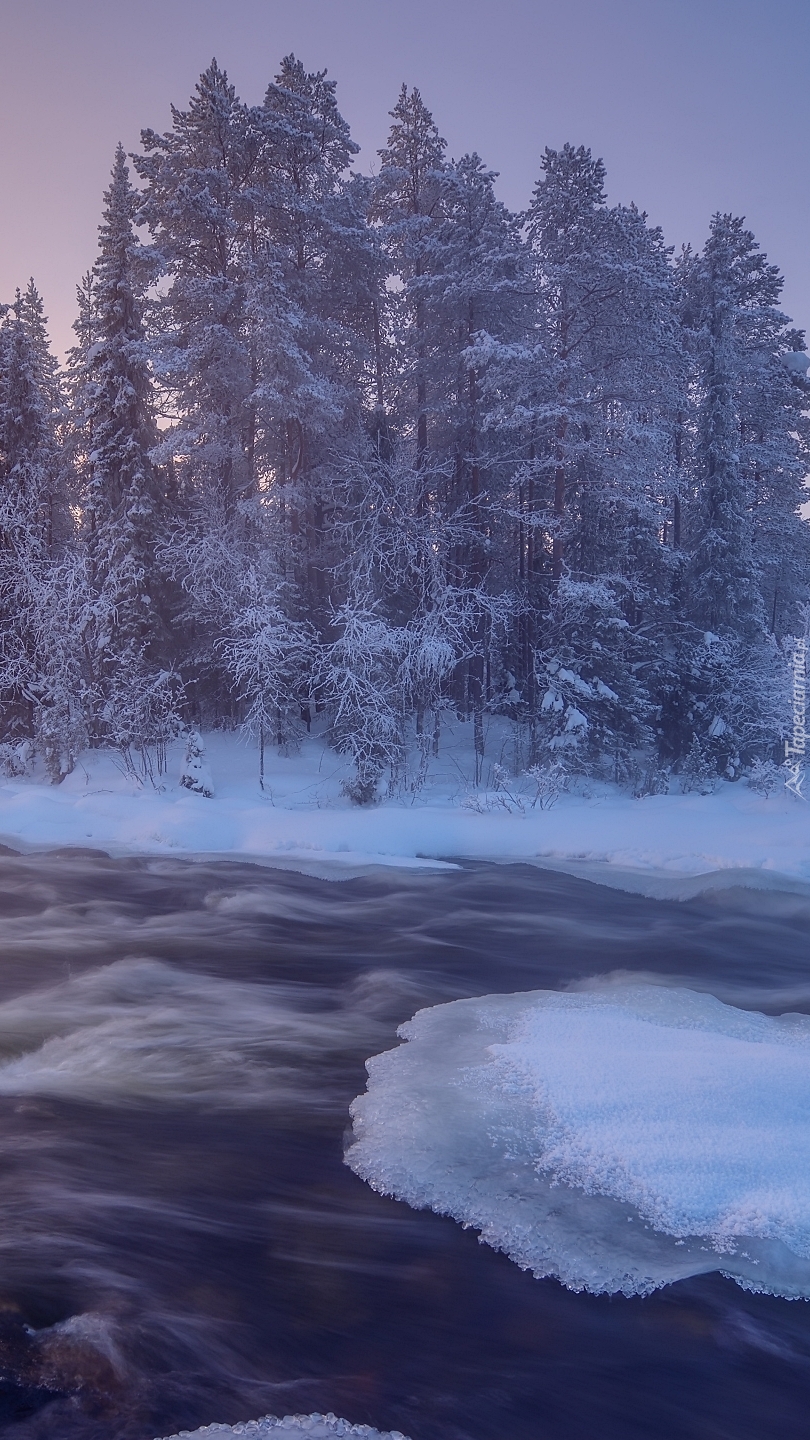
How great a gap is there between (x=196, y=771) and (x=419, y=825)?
18.1ft

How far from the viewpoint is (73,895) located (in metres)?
12.3

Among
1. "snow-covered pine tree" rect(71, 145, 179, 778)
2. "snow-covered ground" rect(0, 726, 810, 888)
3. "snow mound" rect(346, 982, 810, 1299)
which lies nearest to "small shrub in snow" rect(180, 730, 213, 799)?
"snow-covered ground" rect(0, 726, 810, 888)

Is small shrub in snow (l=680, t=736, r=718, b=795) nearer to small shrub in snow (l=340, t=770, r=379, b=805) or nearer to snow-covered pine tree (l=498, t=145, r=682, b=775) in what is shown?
snow-covered pine tree (l=498, t=145, r=682, b=775)

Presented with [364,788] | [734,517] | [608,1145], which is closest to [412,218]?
[734,517]

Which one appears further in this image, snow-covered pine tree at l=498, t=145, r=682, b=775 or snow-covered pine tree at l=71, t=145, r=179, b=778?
snow-covered pine tree at l=71, t=145, r=179, b=778

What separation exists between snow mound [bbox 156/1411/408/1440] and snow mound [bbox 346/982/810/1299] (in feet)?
3.62

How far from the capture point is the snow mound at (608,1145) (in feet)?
13.5

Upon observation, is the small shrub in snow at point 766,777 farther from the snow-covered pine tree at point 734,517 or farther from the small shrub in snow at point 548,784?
the small shrub in snow at point 548,784

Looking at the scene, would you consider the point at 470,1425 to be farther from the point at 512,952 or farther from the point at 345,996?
the point at 512,952

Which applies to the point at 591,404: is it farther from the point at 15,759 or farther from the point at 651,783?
the point at 15,759

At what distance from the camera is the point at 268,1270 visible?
13.8ft

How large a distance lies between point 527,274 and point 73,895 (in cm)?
1679

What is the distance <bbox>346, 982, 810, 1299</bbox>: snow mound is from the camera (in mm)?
4117

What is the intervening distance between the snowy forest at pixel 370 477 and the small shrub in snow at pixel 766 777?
83cm
